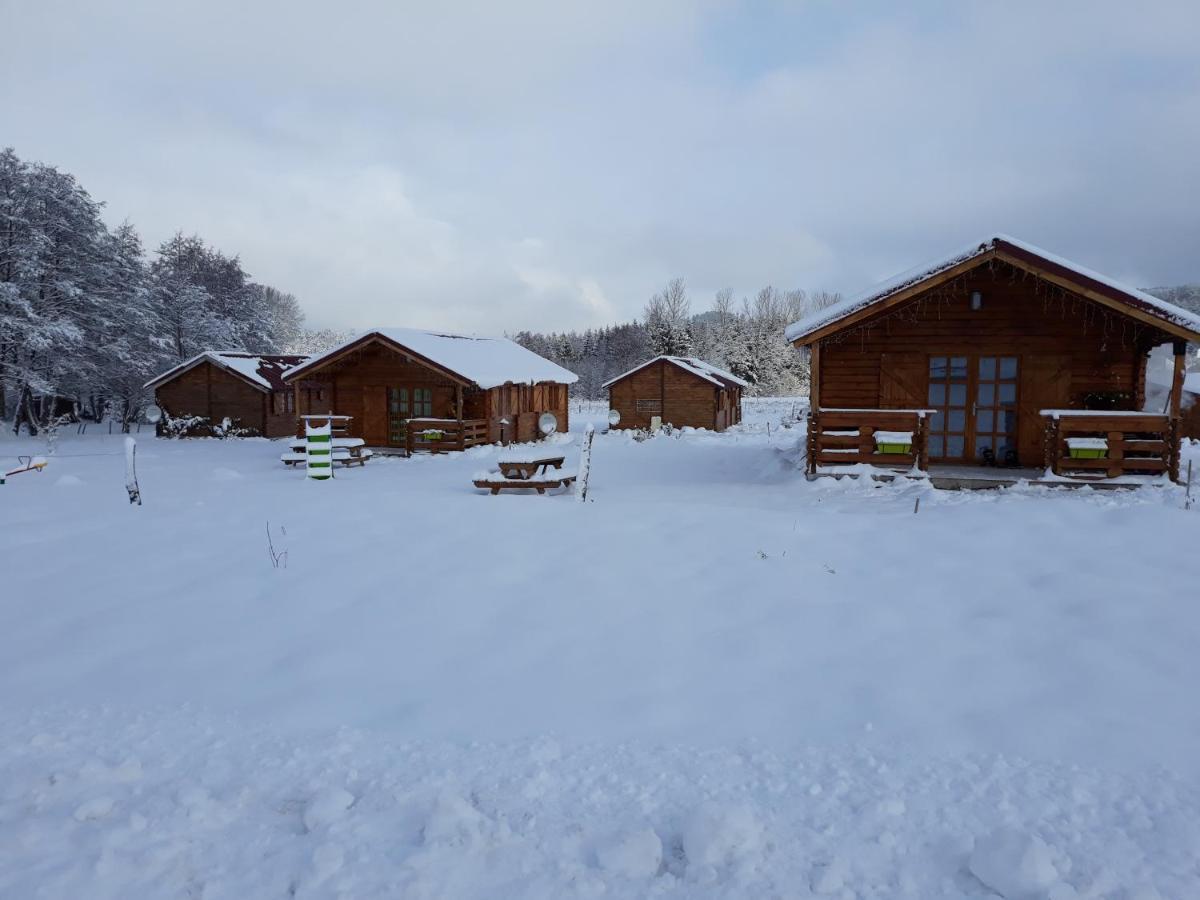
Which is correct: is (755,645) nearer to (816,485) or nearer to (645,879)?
(645,879)

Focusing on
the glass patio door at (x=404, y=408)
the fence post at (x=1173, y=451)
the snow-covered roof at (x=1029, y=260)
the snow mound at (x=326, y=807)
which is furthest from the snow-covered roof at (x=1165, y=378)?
the snow mound at (x=326, y=807)

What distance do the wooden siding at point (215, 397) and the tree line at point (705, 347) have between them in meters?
34.5

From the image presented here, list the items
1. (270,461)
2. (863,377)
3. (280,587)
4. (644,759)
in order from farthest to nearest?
→ (270,461) → (863,377) → (280,587) → (644,759)

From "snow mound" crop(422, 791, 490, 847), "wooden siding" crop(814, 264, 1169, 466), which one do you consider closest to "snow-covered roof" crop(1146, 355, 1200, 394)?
"wooden siding" crop(814, 264, 1169, 466)

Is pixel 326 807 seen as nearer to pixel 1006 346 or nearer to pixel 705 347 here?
pixel 1006 346

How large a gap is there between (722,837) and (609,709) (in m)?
→ 1.53

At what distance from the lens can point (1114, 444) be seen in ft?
39.4

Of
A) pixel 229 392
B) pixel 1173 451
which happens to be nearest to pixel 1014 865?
pixel 1173 451

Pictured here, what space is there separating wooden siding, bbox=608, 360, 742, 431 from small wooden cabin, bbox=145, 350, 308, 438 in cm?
1602

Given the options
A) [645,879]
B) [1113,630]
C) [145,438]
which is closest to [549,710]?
[645,879]

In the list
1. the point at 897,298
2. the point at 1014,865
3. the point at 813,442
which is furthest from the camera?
the point at 813,442

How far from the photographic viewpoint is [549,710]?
15.6 feet

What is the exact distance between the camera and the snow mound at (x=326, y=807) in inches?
139

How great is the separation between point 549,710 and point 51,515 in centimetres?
1016
